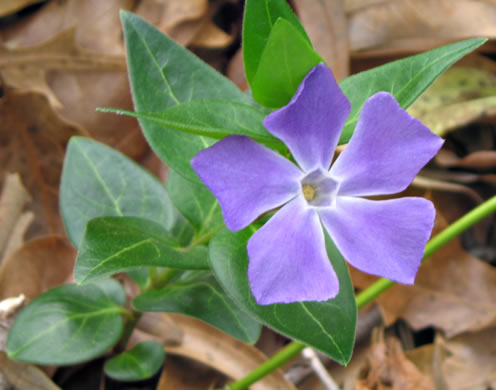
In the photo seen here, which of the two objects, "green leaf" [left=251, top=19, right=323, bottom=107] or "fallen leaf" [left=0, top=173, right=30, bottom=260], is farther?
"fallen leaf" [left=0, top=173, right=30, bottom=260]

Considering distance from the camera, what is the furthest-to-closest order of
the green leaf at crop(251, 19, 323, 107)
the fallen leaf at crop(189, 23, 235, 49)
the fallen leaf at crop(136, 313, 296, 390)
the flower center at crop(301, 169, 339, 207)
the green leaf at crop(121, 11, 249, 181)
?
the fallen leaf at crop(189, 23, 235, 49) → the fallen leaf at crop(136, 313, 296, 390) → the green leaf at crop(121, 11, 249, 181) → the flower center at crop(301, 169, 339, 207) → the green leaf at crop(251, 19, 323, 107)

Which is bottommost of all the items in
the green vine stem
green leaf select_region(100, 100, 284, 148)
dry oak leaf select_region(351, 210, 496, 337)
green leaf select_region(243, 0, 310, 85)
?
dry oak leaf select_region(351, 210, 496, 337)

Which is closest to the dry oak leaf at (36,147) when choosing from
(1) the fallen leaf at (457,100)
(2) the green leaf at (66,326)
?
(2) the green leaf at (66,326)

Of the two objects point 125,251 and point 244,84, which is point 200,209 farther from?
point 244,84

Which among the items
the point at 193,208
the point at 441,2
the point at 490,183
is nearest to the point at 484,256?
the point at 490,183

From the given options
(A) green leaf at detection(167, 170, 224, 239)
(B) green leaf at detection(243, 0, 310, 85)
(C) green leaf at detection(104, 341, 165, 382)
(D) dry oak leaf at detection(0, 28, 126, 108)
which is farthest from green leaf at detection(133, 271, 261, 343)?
(D) dry oak leaf at detection(0, 28, 126, 108)

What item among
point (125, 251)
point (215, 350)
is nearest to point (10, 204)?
point (215, 350)

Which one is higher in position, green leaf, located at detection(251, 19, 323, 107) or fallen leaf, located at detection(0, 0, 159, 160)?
green leaf, located at detection(251, 19, 323, 107)

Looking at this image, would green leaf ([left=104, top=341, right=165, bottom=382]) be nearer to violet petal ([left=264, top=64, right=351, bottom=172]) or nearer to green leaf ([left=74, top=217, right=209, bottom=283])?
green leaf ([left=74, top=217, right=209, bottom=283])

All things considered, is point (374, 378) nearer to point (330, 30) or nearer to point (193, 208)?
point (193, 208)
